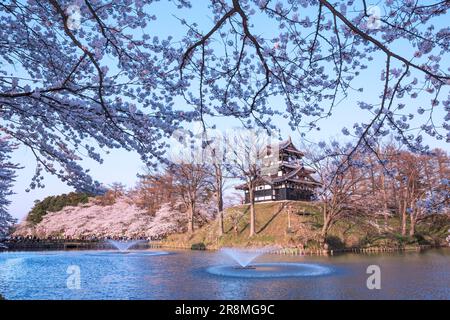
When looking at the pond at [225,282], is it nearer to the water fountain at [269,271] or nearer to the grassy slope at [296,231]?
the water fountain at [269,271]

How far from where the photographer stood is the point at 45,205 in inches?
1833

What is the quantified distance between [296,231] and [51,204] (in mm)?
33291

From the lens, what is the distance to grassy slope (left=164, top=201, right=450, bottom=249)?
2538cm

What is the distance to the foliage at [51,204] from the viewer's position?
4578cm

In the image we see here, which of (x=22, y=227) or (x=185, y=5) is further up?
(x=185, y=5)

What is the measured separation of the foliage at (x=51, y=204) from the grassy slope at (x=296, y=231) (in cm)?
1841

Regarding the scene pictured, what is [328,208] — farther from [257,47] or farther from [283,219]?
[257,47]

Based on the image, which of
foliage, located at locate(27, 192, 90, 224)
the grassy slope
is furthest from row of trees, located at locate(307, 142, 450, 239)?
foliage, located at locate(27, 192, 90, 224)

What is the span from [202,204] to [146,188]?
23.3 feet

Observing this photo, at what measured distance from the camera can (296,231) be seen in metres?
26.4

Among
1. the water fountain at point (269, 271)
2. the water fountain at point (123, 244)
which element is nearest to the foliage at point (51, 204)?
the water fountain at point (123, 244)

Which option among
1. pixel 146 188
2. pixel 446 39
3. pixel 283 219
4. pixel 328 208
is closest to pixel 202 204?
pixel 146 188

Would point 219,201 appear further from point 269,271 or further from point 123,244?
point 269,271

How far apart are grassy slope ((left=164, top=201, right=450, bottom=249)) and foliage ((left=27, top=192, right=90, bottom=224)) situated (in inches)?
725
